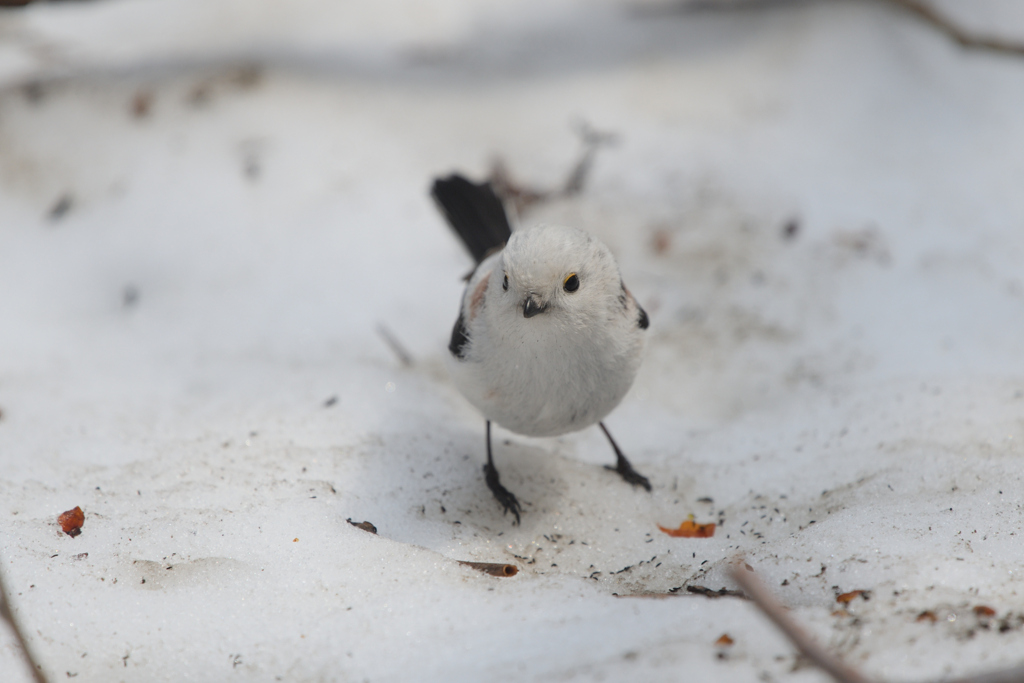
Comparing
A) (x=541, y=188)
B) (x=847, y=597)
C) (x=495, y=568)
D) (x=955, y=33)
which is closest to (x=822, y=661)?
(x=847, y=597)

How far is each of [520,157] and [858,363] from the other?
229cm

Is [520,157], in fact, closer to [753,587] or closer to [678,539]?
[678,539]

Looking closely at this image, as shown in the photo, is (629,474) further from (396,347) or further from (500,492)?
(396,347)

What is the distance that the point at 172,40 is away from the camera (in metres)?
4.81

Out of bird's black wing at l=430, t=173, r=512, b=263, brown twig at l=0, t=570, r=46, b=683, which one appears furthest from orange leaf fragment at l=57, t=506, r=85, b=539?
bird's black wing at l=430, t=173, r=512, b=263

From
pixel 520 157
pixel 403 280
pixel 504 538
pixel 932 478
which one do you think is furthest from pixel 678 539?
pixel 520 157

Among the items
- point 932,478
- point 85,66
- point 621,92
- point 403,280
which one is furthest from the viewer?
point 621,92

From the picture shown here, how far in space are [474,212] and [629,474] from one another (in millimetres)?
1363

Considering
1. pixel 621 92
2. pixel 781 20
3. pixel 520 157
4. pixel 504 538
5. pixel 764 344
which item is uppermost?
pixel 781 20

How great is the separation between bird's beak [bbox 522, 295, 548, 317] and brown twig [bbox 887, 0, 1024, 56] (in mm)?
3327

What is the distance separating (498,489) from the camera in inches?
120

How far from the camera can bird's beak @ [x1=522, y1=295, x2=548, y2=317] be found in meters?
2.54

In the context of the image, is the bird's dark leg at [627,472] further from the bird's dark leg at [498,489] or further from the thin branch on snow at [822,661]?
the thin branch on snow at [822,661]

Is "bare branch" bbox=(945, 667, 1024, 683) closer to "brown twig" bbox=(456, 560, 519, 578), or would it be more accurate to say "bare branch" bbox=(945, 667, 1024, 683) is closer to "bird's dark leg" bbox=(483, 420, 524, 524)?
"brown twig" bbox=(456, 560, 519, 578)
